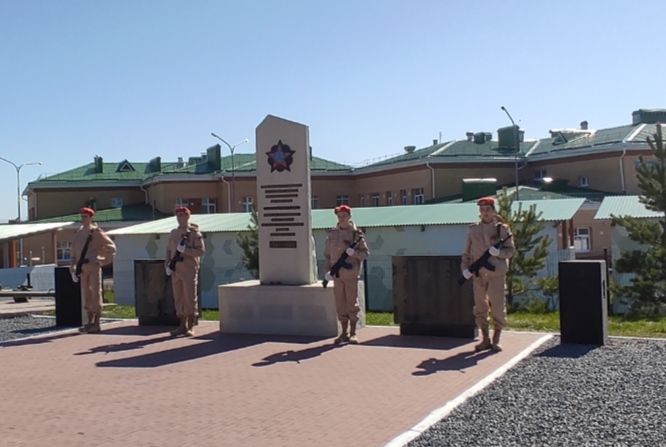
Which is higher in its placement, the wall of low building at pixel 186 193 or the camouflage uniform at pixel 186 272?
the wall of low building at pixel 186 193

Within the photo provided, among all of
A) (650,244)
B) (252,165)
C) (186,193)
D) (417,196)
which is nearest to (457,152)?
(417,196)

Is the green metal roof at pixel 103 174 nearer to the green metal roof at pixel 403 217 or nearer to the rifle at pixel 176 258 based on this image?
the green metal roof at pixel 403 217

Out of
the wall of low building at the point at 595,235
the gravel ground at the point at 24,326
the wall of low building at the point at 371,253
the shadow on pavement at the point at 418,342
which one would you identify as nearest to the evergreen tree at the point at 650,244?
the wall of low building at the point at 371,253

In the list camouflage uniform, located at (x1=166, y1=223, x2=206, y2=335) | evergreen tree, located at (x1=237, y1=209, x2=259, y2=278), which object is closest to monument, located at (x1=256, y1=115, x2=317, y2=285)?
camouflage uniform, located at (x1=166, y1=223, x2=206, y2=335)

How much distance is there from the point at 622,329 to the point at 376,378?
18.1 feet

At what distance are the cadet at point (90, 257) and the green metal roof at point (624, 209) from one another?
12126 millimetres

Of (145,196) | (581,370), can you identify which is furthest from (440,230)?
(145,196)

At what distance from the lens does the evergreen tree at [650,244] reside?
59.3 feet

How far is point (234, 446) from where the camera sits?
6.27m

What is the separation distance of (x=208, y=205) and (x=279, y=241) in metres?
42.7

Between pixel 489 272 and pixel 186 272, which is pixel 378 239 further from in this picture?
pixel 489 272

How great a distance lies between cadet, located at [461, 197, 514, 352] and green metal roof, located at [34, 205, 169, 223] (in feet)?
144

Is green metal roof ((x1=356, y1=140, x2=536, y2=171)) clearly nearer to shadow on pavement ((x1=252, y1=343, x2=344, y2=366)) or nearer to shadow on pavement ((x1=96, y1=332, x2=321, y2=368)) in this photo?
shadow on pavement ((x1=96, y1=332, x2=321, y2=368))

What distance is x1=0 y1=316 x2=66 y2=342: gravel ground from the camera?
1429cm
